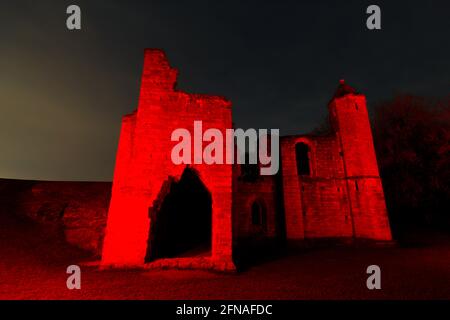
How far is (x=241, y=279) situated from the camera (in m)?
6.89

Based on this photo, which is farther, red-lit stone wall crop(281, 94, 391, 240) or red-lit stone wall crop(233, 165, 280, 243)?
red-lit stone wall crop(233, 165, 280, 243)

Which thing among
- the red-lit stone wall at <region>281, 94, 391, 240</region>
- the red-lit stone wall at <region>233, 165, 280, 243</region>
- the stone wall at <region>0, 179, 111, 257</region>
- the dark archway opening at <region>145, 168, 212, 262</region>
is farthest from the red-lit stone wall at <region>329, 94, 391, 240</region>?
the stone wall at <region>0, 179, 111, 257</region>

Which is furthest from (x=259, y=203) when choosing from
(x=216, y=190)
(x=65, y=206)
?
(x=65, y=206)

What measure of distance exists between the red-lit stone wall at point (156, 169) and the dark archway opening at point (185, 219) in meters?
2.07

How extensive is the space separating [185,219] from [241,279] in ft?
26.0

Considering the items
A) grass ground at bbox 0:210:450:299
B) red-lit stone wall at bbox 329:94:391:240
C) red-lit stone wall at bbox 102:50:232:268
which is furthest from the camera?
red-lit stone wall at bbox 329:94:391:240

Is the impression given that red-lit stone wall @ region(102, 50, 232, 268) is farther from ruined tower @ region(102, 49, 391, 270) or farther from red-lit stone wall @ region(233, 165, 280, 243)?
red-lit stone wall @ region(233, 165, 280, 243)

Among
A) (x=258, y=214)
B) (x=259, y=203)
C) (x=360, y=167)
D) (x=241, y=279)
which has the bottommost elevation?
(x=241, y=279)

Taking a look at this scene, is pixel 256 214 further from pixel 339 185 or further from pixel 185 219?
pixel 339 185

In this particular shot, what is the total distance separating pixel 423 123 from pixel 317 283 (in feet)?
56.8

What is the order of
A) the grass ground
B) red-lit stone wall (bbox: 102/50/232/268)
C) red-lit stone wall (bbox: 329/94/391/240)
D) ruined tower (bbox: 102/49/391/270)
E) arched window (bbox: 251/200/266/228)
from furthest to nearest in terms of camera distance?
arched window (bbox: 251/200/266/228)
red-lit stone wall (bbox: 329/94/391/240)
ruined tower (bbox: 102/49/391/270)
red-lit stone wall (bbox: 102/50/232/268)
the grass ground

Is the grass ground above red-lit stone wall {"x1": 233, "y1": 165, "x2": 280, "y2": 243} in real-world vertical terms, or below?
below

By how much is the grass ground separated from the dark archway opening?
2.93 m

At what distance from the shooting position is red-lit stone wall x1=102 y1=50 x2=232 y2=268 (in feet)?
25.5
